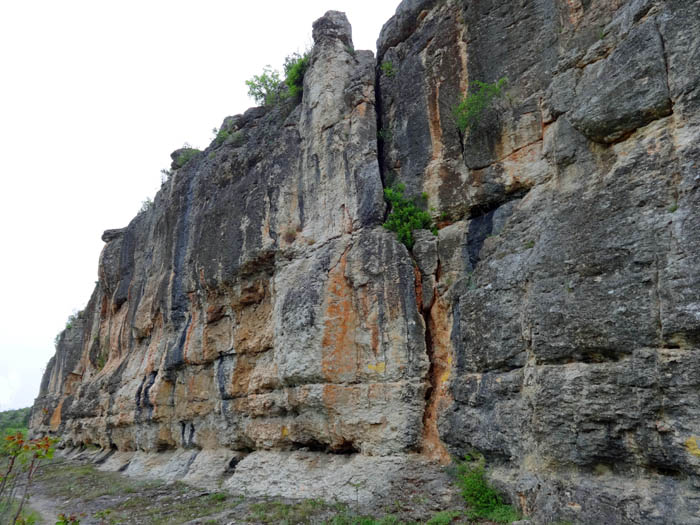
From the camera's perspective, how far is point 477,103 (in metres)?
→ 10.2

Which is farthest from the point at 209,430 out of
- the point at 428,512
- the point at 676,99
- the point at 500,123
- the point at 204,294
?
the point at 676,99

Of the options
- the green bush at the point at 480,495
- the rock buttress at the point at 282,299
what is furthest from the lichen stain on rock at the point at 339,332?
the green bush at the point at 480,495

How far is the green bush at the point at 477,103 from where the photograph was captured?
10.1 meters

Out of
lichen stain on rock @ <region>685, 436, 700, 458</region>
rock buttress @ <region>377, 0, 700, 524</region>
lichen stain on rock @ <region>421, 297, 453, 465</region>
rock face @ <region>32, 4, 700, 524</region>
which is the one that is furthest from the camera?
lichen stain on rock @ <region>421, 297, 453, 465</region>

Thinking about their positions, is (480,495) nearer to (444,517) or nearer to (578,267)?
(444,517)

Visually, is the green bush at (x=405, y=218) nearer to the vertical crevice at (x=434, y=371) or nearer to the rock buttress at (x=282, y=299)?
the rock buttress at (x=282, y=299)

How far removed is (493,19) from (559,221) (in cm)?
505

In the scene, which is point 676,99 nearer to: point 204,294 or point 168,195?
point 204,294

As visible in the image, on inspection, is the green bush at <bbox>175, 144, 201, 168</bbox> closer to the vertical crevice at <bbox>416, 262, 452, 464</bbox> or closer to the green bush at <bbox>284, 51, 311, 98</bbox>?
the green bush at <bbox>284, 51, 311, 98</bbox>

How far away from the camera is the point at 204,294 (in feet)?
55.0

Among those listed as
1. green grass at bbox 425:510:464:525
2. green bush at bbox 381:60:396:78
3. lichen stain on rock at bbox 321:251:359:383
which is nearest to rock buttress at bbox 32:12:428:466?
lichen stain on rock at bbox 321:251:359:383

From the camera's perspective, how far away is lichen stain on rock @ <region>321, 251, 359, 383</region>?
10.9 m

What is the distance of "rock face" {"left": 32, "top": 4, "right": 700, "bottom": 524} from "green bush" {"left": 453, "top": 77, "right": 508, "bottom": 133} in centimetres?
19

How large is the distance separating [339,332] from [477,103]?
5.32 meters
